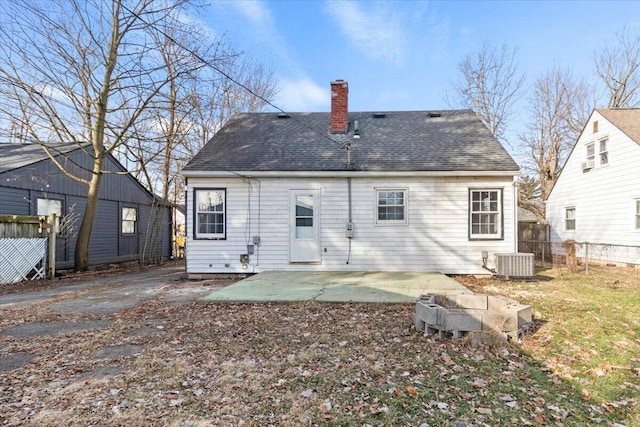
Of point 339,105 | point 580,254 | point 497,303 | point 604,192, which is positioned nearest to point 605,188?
point 604,192

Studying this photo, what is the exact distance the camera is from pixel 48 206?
13180 mm

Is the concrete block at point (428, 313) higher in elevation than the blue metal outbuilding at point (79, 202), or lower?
lower

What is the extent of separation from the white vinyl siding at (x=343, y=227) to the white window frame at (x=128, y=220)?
27.4 ft

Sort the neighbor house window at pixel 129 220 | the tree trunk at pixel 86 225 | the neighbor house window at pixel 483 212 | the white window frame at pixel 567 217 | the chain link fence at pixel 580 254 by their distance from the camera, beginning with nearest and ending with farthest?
the neighbor house window at pixel 483 212 < the chain link fence at pixel 580 254 < the tree trunk at pixel 86 225 < the white window frame at pixel 567 217 < the neighbor house window at pixel 129 220

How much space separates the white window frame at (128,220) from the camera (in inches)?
656

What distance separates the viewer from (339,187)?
10.4 m

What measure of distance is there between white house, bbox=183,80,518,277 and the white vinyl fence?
468cm

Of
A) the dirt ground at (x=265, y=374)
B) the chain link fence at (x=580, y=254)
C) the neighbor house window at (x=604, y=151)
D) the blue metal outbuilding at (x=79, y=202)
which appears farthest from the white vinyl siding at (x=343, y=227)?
the neighbor house window at (x=604, y=151)

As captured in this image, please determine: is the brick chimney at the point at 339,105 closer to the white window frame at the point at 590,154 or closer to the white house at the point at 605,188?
the white house at the point at 605,188

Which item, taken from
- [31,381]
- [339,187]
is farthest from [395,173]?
[31,381]

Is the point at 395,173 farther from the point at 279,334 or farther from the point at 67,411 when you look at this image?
the point at 67,411

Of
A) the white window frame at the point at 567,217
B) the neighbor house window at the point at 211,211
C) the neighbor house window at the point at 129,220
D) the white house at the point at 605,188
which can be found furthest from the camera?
the neighbor house window at the point at 129,220

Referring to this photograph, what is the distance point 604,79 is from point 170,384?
29.8 meters

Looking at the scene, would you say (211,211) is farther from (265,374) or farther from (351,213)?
(265,374)
